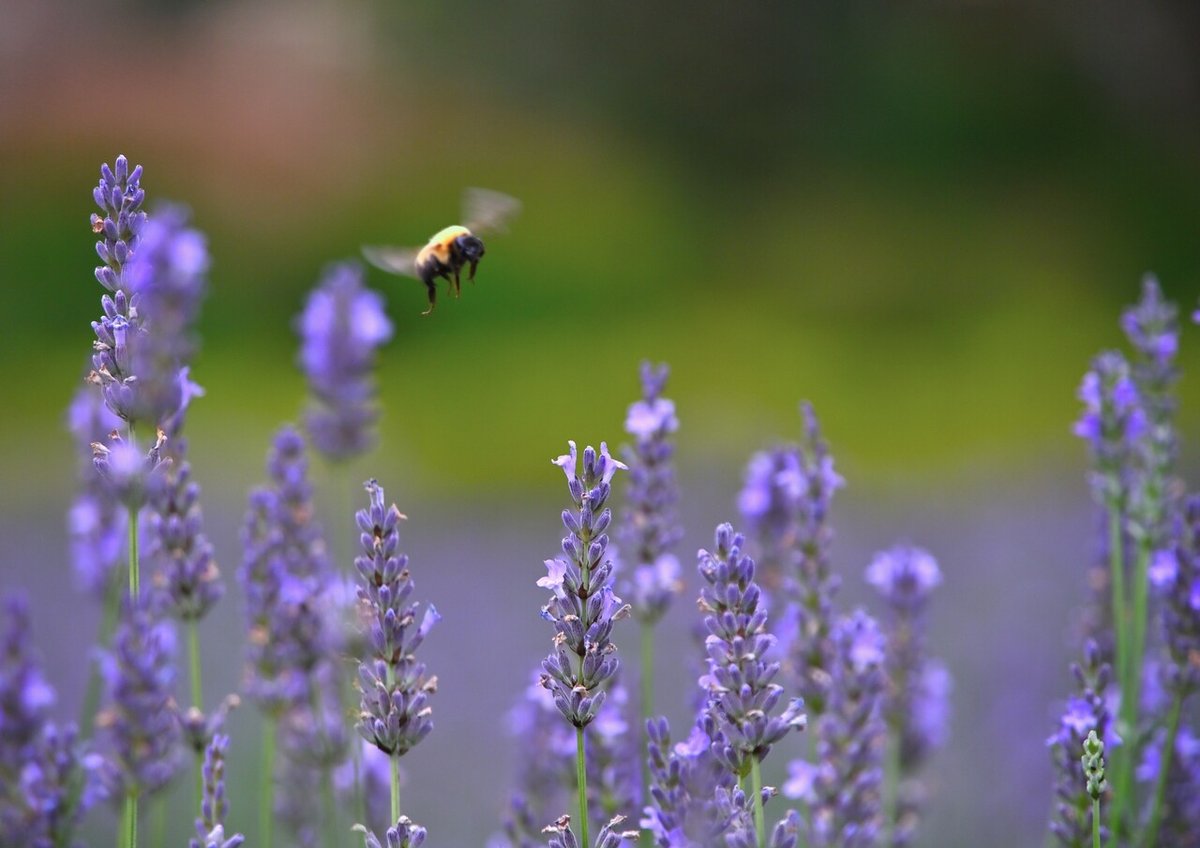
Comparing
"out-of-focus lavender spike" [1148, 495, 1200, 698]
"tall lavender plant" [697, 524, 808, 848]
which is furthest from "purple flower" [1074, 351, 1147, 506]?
"tall lavender plant" [697, 524, 808, 848]

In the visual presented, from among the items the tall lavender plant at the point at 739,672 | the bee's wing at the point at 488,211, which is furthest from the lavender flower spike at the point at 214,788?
the bee's wing at the point at 488,211

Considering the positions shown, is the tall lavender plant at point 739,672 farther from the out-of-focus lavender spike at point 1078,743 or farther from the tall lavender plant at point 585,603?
the out-of-focus lavender spike at point 1078,743

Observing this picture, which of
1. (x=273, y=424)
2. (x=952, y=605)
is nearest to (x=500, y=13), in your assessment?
(x=273, y=424)

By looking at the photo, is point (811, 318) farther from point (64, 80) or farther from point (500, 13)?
point (64, 80)

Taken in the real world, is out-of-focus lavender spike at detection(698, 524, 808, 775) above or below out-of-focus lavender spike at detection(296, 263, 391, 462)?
below

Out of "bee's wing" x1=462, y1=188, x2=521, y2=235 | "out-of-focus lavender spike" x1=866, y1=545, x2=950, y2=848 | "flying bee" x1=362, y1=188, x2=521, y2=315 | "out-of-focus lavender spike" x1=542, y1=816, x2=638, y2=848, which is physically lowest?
"out-of-focus lavender spike" x1=542, y1=816, x2=638, y2=848

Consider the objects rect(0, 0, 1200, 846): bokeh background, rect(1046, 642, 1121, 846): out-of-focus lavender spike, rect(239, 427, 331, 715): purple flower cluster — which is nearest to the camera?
rect(1046, 642, 1121, 846): out-of-focus lavender spike

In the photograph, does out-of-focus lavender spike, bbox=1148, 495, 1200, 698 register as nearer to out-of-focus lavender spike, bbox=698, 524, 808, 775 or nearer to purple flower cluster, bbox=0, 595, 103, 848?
out-of-focus lavender spike, bbox=698, 524, 808, 775

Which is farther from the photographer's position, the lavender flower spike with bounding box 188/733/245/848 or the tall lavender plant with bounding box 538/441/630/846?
the lavender flower spike with bounding box 188/733/245/848
